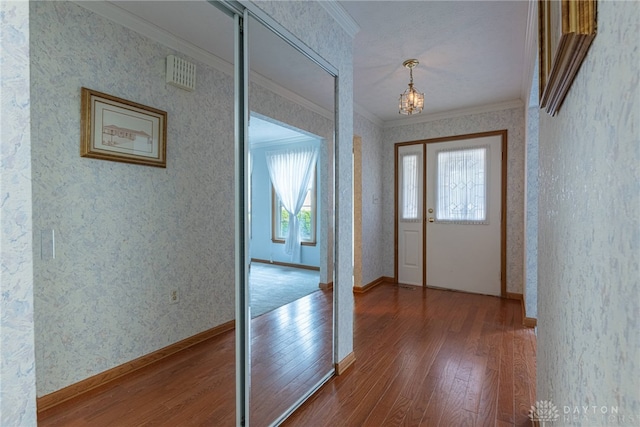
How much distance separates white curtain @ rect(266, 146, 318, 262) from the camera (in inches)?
83.4

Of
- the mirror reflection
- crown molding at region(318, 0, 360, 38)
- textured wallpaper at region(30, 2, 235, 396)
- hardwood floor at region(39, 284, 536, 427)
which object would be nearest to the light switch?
textured wallpaper at region(30, 2, 235, 396)

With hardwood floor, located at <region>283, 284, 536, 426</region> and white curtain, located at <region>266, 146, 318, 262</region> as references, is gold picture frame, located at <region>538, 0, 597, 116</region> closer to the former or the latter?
white curtain, located at <region>266, 146, 318, 262</region>

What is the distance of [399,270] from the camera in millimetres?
4773

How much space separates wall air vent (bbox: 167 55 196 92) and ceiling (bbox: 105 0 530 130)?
150 mm

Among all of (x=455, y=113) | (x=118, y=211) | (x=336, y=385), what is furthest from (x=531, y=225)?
(x=118, y=211)

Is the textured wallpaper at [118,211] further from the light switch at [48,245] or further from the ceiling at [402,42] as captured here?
the ceiling at [402,42]

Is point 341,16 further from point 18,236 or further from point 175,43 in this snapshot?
point 18,236

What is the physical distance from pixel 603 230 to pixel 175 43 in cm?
252

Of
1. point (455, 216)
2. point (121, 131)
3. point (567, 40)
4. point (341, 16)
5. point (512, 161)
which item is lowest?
point (455, 216)

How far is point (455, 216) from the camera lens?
4320mm

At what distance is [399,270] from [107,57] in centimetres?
429

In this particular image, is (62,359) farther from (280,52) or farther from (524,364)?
(524,364)

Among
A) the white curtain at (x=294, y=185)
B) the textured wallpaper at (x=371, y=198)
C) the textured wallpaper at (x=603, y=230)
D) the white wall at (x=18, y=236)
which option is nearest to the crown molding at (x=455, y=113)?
the textured wallpaper at (x=371, y=198)

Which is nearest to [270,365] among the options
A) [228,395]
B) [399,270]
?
[228,395]
